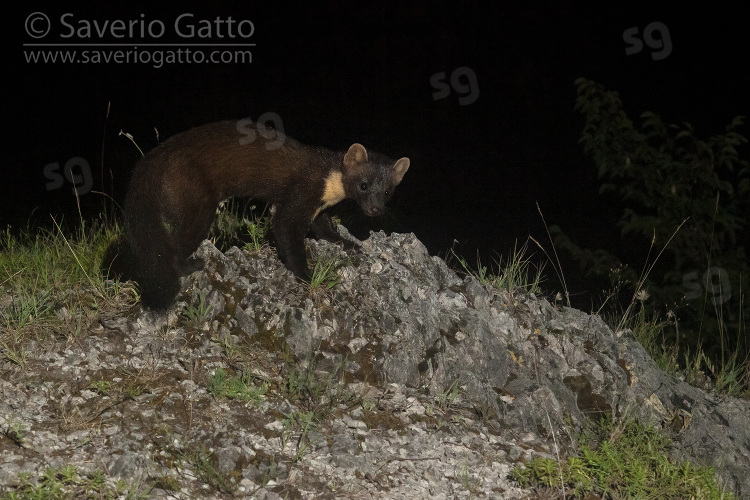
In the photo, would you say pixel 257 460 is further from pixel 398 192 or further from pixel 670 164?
pixel 398 192

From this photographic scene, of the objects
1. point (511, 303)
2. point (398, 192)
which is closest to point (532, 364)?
point (511, 303)

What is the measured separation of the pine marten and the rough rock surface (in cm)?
19

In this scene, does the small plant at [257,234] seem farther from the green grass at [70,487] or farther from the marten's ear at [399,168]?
the green grass at [70,487]

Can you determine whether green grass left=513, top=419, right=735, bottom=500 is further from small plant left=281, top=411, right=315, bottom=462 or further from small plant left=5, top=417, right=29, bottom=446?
small plant left=5, top=417, right=29, bottom=446

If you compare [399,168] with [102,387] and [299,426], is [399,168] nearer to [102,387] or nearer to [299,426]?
[299,426]

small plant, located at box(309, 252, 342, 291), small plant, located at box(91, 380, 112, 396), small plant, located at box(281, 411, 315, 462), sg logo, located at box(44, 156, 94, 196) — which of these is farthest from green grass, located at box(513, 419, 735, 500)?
sg logo, located at box(44, 156, 94, 196)

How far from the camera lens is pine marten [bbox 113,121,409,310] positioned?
4879mm

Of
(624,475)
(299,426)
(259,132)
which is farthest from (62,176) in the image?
(624,475)

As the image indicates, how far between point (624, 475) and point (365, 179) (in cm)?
270

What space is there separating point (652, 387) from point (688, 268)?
2748mm

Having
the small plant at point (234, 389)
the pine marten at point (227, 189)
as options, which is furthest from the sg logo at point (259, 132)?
the small plant at point (234, 389)

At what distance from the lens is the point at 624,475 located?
4.01m

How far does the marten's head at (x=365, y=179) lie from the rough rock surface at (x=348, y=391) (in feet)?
1.04

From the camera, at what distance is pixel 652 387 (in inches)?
197
